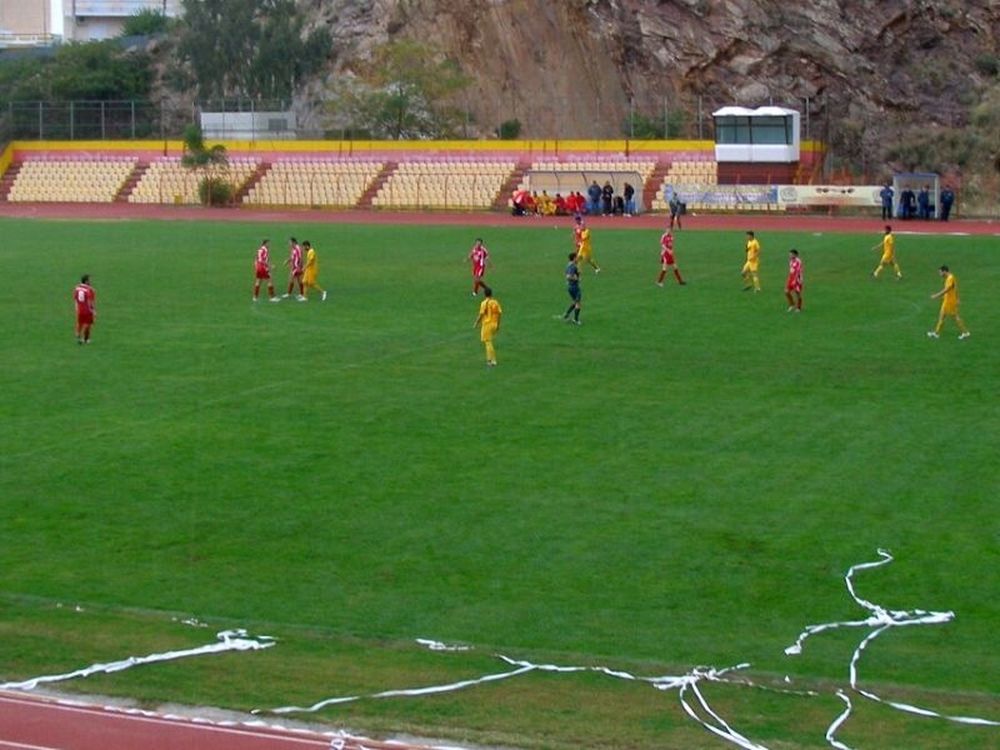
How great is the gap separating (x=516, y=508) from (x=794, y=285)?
58.4ft

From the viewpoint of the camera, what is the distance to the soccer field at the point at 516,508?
42.4 ft

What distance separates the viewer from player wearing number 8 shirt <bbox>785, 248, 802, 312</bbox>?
112ft

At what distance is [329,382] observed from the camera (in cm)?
2631

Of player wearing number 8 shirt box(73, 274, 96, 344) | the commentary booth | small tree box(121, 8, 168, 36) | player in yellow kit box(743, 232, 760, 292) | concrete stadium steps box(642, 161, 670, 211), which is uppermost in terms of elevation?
small tree box(121, 8, 168, 36)

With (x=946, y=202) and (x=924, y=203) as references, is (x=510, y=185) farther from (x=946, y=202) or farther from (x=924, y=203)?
(x=946, y=202)

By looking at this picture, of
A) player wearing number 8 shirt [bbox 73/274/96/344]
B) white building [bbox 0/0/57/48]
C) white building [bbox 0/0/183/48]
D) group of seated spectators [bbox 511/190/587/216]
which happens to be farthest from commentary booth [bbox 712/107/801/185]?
white building [bbox 0/0/57/48]

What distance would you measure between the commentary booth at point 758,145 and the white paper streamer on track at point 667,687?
188 feet

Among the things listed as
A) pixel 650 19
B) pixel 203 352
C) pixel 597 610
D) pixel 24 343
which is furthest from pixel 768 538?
pixel 650 19

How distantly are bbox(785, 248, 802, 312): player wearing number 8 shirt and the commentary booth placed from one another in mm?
34336

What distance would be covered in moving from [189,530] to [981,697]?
8.45 metres

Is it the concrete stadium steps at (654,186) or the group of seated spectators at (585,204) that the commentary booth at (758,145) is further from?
the group of seated spectators at (585,204)

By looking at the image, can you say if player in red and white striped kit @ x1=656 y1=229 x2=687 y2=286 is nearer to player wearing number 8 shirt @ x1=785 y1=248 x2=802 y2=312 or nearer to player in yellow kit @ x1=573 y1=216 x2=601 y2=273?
player in yellow kit @ x1=573 y1=216 x2=601 y2=273

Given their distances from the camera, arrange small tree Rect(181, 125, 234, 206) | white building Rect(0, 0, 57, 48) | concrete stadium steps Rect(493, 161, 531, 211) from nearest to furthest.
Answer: concrete stadium steps Rect(493, 161, 531, 211), small tree Rect(181, 125, 234, 206), white building Rect(0, 0, 57, 48)

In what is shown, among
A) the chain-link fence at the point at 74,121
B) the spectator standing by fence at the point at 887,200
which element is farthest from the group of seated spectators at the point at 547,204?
the chain-link fence at the point at 74,121
